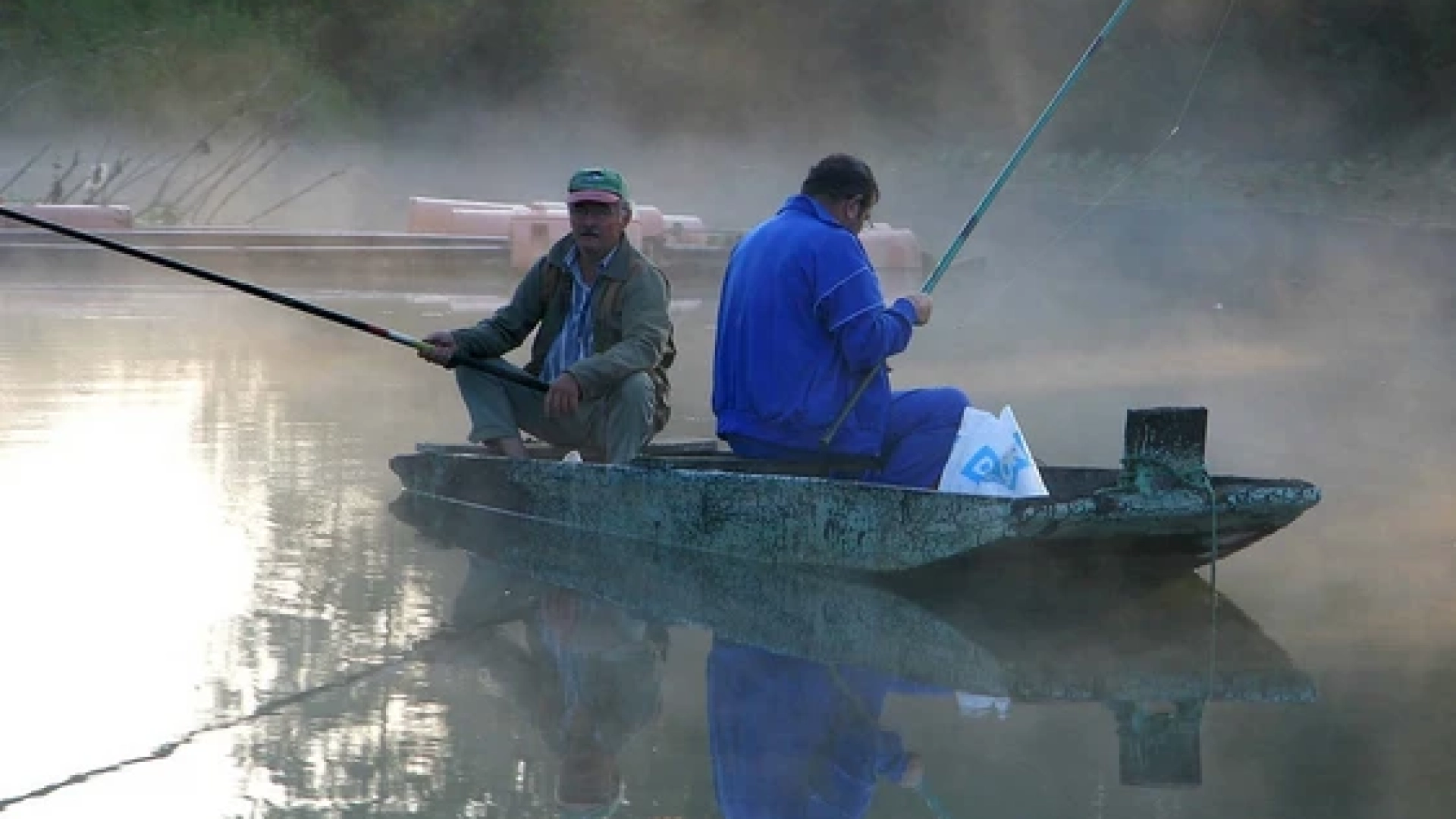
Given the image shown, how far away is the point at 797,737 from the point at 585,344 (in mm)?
3322

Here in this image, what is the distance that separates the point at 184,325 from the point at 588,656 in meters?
10.1

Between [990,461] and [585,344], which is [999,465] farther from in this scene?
[585,344]

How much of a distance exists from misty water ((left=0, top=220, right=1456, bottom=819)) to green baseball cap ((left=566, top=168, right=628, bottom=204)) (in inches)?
47.2

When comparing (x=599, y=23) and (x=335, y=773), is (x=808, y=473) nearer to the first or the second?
(x=335, y=773)

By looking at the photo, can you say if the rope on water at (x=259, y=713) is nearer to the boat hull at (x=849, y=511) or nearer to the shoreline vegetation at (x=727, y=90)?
the boat hull at (x=849, y=511)

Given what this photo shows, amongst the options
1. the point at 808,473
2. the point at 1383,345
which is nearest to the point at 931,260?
the point at 1383,345

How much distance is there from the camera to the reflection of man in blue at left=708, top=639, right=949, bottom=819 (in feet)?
18.7

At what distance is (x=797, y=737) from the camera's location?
625 centimetres

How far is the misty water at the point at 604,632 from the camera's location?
5871mm

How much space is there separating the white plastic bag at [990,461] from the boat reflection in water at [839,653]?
1.17 feet

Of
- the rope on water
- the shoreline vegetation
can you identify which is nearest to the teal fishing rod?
the rope on water

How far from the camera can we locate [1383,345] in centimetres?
1658

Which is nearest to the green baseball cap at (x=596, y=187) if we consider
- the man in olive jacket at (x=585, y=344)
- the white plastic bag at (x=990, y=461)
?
the man in olive jacket at (x=585, y=344)

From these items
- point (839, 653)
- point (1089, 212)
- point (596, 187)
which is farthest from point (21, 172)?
point (1089, 212)
